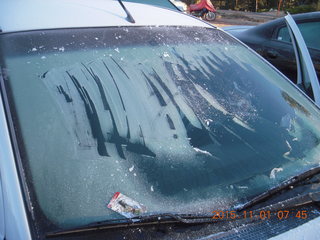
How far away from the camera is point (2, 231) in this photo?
106 centimetres

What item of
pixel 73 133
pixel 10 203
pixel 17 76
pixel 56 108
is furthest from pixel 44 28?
pixel 10 203

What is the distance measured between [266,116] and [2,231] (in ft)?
3.95

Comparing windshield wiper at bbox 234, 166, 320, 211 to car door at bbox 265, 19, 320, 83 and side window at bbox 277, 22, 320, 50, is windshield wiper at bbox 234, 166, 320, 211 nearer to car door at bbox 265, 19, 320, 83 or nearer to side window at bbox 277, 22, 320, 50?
car door at bbox 265, 19, 320, 83

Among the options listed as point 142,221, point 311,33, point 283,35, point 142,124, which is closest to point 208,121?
point 142,124

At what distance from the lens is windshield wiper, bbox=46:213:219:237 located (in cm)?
107

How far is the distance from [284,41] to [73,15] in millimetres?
3259

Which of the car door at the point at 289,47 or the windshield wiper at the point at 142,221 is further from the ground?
the windshield wiper at the point at 142,221


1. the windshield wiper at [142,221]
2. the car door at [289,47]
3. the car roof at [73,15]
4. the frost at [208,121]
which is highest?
the car roof at [73,15]

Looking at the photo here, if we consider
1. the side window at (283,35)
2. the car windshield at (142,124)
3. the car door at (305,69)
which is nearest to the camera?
the car windshield at (142,124)

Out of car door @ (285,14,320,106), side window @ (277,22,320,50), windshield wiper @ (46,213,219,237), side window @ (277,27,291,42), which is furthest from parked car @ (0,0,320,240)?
side window @ (277,27,291,42)

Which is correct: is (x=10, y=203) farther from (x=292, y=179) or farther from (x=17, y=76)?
(x=292, y=179)

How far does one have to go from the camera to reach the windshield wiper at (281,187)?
1274mm

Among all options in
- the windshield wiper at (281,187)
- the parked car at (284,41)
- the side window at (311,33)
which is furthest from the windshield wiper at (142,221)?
the side window at (311,33)

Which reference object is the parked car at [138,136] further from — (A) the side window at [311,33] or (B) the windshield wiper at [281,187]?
(A) the side window at [311,33]
